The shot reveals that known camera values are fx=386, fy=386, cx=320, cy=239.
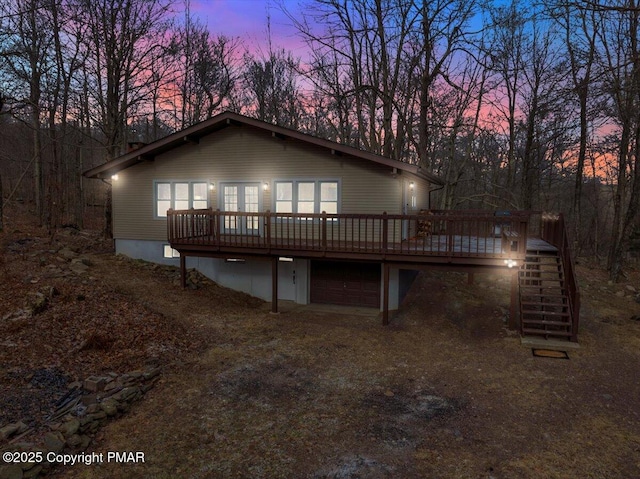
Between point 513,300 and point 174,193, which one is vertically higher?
point 174,193

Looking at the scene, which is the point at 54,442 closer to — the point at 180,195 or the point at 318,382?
the point at 318,382

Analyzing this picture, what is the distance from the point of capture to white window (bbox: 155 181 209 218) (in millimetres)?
14781

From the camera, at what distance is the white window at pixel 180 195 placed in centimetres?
1478

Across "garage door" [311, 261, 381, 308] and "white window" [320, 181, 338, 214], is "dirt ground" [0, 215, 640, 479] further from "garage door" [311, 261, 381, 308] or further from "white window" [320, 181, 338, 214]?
"white window" [320, 181, 338, 214]

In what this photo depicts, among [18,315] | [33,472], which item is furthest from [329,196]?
[33,472]

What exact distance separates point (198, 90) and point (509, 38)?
19082 mm

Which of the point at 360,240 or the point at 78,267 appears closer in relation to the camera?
the point at 360,240

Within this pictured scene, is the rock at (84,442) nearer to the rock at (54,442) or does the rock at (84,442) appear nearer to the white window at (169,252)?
the rock at (54,442)

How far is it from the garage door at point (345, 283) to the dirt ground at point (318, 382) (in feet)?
2.27

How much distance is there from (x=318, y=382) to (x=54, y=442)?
173 inches

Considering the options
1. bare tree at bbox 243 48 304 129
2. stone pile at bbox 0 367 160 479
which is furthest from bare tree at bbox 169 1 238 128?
stone pile at bbox 0 367 160 479

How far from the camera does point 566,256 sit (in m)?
11.0

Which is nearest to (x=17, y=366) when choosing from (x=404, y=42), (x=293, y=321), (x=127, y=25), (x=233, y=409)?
(x=233, y=409)

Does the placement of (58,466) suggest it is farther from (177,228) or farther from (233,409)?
(177,228)
